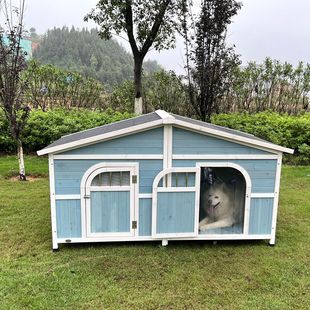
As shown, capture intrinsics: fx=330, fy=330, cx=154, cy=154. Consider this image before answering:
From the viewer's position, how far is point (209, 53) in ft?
25.6

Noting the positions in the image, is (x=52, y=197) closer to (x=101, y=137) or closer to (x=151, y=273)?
(x=101, y=137)

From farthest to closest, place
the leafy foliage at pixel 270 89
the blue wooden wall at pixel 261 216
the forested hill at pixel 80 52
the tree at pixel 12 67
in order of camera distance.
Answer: the forested hill at pixel 80 52 < the leafy foliage at pixel 270 89 < the tree at pixel 12 67 < the blue wooden wall at pixel 261 216

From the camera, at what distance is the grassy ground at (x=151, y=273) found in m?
2.73

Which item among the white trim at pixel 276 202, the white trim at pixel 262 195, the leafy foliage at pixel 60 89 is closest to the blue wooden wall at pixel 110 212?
the white trim at pixel 262 195

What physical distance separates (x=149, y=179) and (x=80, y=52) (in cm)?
3032

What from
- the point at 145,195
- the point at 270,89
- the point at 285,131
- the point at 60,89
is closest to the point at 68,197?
the point at 145,195

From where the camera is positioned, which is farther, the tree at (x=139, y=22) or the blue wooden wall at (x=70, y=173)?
the tree at (x=139, y=22)

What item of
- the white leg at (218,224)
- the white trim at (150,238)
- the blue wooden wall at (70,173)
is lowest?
the white trim at (150,238)

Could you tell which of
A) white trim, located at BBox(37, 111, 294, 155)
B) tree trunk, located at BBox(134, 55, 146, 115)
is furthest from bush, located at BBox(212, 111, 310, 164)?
white trim, located at BBox(37, 111, 294, 155)

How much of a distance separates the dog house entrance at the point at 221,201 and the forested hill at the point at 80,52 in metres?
22.3

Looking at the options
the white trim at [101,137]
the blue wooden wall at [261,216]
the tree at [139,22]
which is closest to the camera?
the white trim at [101,137]

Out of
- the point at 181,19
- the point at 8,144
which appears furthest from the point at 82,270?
the point at 181,19

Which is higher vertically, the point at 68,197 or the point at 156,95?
the point at 156,95

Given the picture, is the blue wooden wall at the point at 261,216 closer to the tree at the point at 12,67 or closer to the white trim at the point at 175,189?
the white trim at the point at 175,189
